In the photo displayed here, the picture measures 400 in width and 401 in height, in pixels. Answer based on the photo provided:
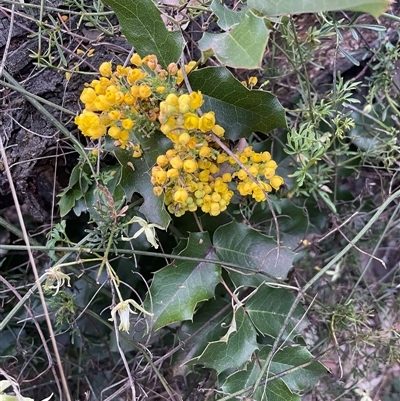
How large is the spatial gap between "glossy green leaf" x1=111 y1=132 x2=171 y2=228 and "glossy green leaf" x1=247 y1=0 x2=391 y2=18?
29cm

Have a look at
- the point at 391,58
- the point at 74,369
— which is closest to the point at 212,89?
the point at 391,58

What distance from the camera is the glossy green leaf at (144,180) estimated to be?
79cm

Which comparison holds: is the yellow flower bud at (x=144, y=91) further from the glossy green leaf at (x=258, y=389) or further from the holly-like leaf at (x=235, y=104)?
the glossy green leaf at (x=258, y=389)

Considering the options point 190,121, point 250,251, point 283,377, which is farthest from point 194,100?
point 283,377

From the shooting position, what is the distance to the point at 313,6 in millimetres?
538

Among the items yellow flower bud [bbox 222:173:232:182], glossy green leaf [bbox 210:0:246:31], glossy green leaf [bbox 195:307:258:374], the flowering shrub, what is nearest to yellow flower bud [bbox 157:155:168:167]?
the flowering shrub

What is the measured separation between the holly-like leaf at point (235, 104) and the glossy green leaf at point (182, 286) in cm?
24

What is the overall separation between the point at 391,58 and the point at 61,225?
2.66ft

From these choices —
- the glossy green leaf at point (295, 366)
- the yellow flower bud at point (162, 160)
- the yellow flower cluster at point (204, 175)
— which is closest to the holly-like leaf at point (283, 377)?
the glossy green leaf at point (295, 366)

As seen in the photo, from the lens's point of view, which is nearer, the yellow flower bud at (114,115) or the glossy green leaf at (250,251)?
the yellow flower bud at (114,115)

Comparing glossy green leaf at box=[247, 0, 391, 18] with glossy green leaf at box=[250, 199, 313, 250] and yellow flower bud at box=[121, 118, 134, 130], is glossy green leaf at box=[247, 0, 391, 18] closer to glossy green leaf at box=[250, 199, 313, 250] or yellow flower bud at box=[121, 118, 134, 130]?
yellow flower bud at box=[121, 118, 134, 130]

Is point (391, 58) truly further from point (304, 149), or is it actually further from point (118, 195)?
point (118, 195)

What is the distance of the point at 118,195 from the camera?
0.89 meters

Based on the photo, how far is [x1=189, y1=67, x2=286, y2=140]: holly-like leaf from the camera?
2.49 feet
